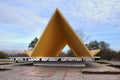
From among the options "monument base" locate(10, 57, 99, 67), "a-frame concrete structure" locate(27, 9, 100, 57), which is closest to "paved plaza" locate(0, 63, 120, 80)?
"monument base" locate(10, 57, 99, 67)

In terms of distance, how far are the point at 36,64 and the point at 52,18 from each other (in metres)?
4.75

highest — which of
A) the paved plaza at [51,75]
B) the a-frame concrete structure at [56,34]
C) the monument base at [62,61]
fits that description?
the a-frame concrete structure at [56,34]

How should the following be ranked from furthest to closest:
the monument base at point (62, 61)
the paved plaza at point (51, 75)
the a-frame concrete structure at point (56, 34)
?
the a-frame concrete structure at point (56, 34)
the monument base at point (62, 61)
the paved plaza at point (51, 75)

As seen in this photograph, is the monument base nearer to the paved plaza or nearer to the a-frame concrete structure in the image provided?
the a-frame concrete structure

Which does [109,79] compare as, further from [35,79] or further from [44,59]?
[44,59]

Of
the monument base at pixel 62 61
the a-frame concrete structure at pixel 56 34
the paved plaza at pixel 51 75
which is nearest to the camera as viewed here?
the paved plaza at pixel 51 75

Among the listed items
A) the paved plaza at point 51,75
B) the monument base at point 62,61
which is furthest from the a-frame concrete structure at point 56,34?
the paved plaza at point 51,75

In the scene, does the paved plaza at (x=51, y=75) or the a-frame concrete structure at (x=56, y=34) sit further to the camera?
the a-frame concrete structure at (x=56, y=34)

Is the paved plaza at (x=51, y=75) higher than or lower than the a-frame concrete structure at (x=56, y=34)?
lower

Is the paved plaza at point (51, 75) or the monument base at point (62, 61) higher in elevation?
the monument base at point (62, 61)

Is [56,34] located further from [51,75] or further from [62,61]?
[51,75]

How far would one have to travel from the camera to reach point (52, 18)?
18906 mm

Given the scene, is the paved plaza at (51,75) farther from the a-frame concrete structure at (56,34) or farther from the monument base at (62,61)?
A: the a-frame concrete structure at (56,34)

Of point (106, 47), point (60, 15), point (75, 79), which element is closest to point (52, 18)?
point (60, 15)
